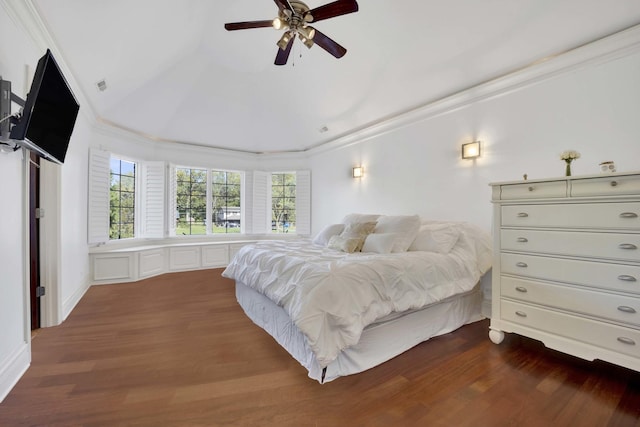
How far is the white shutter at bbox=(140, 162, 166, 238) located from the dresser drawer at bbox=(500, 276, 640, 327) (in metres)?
Answer: 5.51

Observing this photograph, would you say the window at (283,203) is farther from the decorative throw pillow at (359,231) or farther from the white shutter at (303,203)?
the decorative throw pillow at (359,231)

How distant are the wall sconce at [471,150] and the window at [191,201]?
509 centimetres

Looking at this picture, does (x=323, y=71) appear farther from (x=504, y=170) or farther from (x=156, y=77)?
(x=504, y=170)

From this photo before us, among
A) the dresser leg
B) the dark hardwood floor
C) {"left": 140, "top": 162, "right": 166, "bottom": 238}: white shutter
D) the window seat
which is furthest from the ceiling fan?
the window seat

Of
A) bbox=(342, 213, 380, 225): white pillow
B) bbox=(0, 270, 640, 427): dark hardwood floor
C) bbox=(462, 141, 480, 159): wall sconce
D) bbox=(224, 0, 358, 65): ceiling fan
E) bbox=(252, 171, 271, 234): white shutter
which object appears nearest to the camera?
bbox=(0, 270, 640, 427): dark hardwood floor

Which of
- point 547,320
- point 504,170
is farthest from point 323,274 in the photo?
point 504,170

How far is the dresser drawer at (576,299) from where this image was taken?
1.77 metres

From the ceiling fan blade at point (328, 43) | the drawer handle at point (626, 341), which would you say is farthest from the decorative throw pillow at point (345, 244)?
the drawer handle at point (626, 341)

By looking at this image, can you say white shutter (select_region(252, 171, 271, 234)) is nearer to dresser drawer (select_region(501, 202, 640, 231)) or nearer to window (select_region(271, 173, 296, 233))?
window (select_region(271, 173, 296, 233))

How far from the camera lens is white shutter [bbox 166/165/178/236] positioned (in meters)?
5.49

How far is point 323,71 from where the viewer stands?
409cm

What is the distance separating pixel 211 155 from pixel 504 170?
17.9ft

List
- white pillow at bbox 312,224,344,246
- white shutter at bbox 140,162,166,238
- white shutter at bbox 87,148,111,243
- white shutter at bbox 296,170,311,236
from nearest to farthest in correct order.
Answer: white pillow at bbox 312,224,344,246
white shutter at bbox 87,148,111,243
white shutter at bbox 140,162,166,238
white shutter at bbox 296,170,311,236

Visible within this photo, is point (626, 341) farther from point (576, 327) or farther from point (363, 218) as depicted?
point (363, 218)
